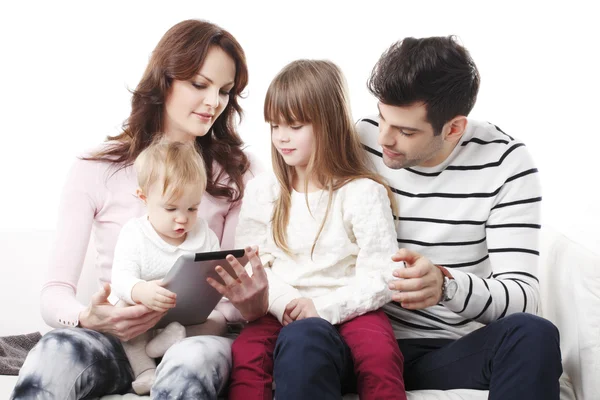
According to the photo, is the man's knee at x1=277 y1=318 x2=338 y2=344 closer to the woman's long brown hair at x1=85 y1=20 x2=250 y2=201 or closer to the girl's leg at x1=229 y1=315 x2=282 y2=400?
the girl's leg at x1=229 y1=315 x2=282 y2=400

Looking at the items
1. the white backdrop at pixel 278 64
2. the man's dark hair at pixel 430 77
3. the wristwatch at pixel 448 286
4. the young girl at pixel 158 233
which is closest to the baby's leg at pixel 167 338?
the young girl at pixel 158 233

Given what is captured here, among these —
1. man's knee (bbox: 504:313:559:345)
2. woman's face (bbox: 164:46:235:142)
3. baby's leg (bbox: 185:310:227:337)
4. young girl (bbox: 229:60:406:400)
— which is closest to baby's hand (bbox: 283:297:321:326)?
young girl (bbox: 229:60:406:400)

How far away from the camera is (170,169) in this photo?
1.98 m

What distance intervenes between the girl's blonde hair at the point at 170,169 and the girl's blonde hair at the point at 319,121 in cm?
24

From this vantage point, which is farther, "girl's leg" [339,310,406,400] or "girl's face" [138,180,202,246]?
"girl's face" [138,180,202,246]

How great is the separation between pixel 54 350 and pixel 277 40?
63.9 inches

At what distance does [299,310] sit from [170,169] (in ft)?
1.57

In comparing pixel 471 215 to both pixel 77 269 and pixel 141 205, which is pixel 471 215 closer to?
pixel 141 205

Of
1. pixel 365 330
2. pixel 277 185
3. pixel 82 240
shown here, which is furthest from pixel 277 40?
pixel 365 330

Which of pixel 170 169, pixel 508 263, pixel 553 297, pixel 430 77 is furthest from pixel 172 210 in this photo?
pixel 553 297

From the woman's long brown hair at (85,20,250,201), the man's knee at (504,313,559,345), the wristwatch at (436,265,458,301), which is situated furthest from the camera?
the woman's long brown hair at (85,20,250,201)

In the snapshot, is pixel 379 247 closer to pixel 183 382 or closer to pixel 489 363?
pixel 489 363

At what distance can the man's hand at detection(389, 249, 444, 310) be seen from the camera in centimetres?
176

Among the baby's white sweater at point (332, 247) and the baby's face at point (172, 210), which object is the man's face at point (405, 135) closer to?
the baby's white sweater at point (332, 247)
